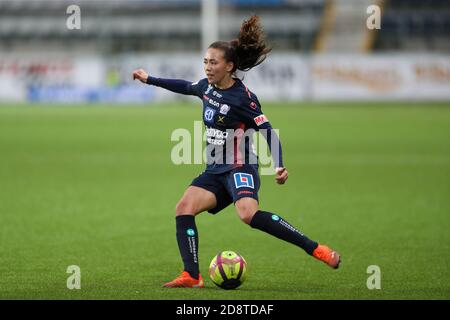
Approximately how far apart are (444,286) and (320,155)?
13.7 m

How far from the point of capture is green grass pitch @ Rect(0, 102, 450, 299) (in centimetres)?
826

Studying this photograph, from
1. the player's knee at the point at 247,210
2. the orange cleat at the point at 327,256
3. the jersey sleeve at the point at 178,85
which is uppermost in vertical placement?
the jersey sleeve at the point at 178,85

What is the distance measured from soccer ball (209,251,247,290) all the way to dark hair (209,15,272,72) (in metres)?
1.71

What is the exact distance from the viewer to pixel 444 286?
26.6 ft

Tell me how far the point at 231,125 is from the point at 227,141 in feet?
0.52

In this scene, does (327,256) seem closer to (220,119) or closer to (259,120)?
(259,120)

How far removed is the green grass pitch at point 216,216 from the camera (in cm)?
826

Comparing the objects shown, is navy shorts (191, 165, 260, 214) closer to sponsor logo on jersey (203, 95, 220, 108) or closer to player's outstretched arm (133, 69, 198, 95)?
sponsor logo on jersey (203, 95, 220, 108)

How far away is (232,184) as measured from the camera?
26.6 feet

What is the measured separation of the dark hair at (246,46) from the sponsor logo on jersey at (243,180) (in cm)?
95
